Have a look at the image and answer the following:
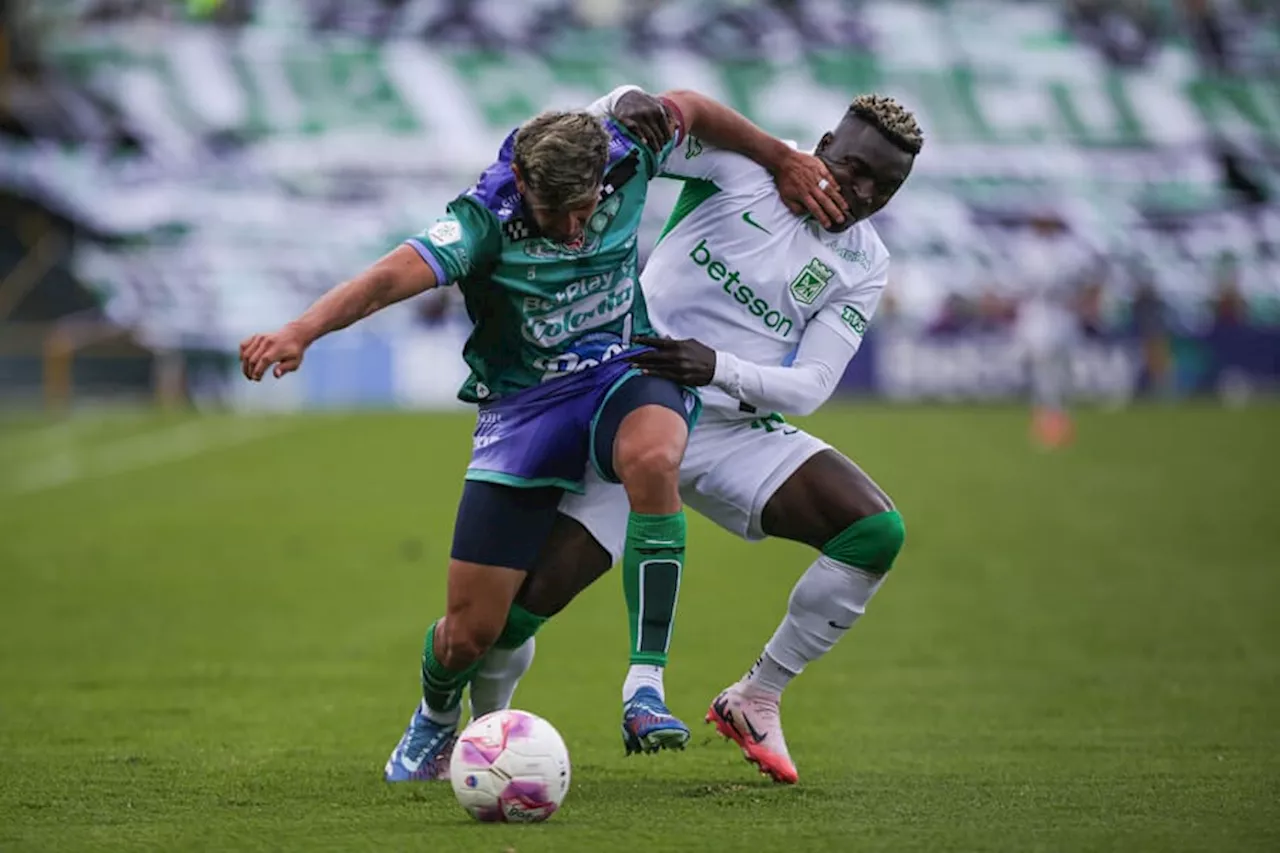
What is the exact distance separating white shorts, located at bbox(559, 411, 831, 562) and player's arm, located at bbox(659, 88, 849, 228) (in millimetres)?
759

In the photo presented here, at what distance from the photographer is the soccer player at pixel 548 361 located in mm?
6008

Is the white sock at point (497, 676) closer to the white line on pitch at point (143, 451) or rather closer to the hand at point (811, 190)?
the hand at point (811, 190)

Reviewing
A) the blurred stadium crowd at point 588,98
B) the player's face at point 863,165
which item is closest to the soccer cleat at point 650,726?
the player's face at point 863,165

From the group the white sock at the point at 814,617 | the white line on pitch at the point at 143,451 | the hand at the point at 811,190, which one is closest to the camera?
the white sock at the point at 814,617

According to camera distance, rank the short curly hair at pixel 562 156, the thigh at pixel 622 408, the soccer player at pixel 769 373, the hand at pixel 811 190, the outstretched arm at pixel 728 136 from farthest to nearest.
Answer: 1. the hand at pixel 811 190
2. the soccer player at pixel 769 373
3. the outstretched arm at pixel 728 136
4. the thigh at pixel 622 408
5. the short curly hair at pixel 562 156

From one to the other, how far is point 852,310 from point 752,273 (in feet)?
1.20

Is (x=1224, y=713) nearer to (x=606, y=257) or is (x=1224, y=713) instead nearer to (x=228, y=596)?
(x=606, y=257)

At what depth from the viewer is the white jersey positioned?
7.00 metres

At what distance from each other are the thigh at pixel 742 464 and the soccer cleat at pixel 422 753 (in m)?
1.18

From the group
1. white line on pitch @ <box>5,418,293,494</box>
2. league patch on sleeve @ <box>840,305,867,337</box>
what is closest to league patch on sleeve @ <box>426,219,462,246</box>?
league patch on sleeve @ <box>840,305,867,337</box>

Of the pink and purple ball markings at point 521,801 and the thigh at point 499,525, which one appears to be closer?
the pink and purple ball markings at point 521,801

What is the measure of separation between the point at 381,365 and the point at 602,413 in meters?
28.2

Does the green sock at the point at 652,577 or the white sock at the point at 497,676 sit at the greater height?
the green sock at the point at 652,577

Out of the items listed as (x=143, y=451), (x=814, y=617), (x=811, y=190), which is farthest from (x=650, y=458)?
(x=143, y=451)
